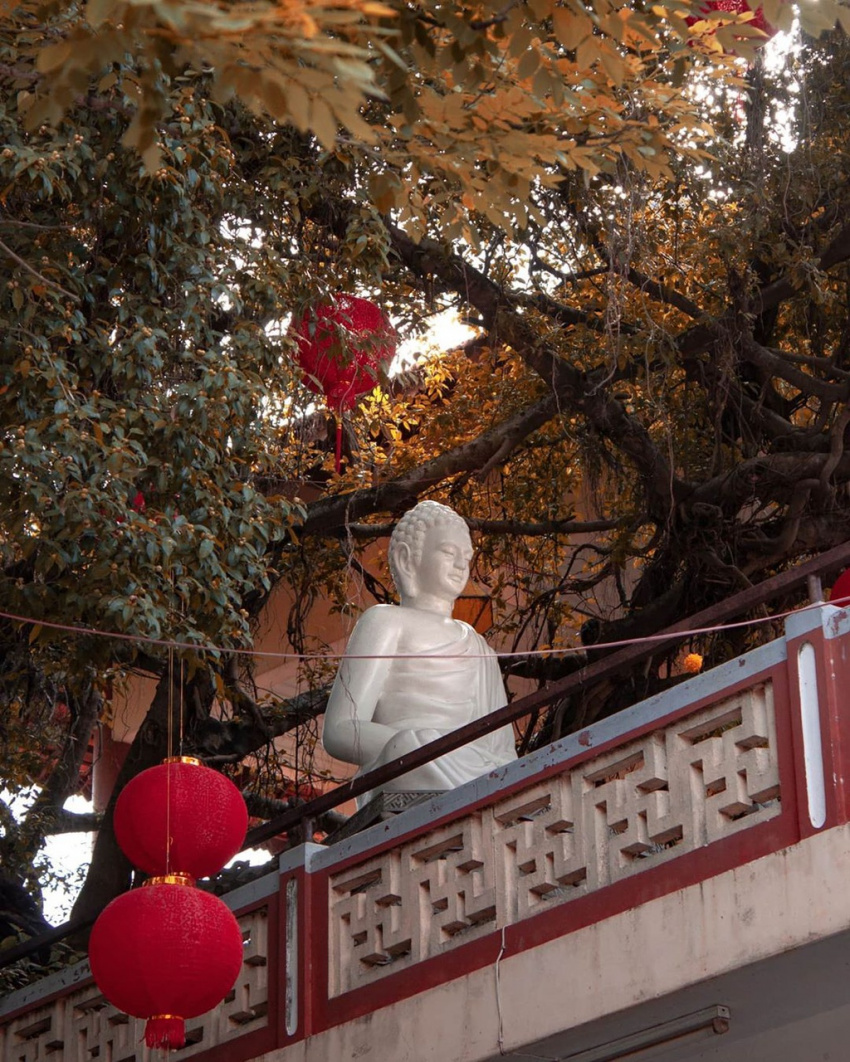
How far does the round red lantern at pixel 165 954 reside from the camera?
6.33 meters

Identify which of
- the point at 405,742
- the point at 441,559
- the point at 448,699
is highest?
the point at 441,559

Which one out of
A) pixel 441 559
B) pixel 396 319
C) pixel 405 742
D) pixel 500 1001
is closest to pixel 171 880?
pixel 500 1001

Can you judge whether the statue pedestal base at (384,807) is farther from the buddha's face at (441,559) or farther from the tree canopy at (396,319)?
the buddha's face at (441,559)

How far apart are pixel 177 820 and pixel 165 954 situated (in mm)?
637

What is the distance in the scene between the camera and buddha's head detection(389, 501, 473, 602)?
9.05 meters

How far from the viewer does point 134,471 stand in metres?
7.67

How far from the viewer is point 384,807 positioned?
7891 millimetres

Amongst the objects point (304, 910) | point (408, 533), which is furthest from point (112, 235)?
point (304, 910)

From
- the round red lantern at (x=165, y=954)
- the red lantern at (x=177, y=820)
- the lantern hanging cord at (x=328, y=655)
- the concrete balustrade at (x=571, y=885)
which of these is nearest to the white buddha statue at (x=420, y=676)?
the lantern hanging cord at (x=328, y=655)

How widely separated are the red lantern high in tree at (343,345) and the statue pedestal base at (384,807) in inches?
82.6

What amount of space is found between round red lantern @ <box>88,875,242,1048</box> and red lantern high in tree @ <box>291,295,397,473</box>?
3.16 m

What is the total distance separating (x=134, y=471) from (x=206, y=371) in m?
0.62

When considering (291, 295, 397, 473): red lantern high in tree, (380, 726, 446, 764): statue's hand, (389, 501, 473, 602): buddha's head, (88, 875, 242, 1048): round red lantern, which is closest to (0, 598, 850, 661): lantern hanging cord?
(380, 726, 446, 764): statue's hand

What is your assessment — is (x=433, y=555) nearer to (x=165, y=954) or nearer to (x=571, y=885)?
(x=571, y=885)
